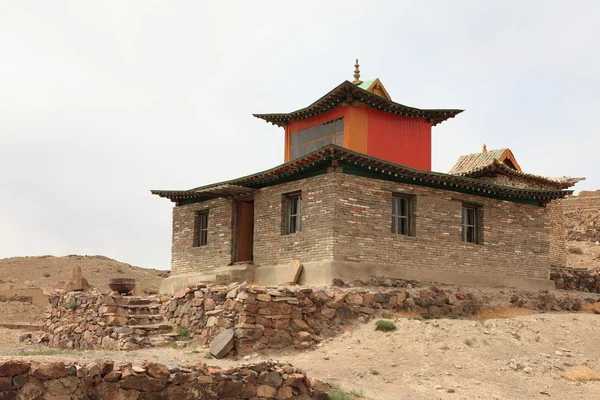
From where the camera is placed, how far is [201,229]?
2698cm

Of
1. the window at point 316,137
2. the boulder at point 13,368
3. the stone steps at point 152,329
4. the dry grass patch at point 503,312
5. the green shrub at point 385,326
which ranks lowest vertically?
the stone steps at point 152,329

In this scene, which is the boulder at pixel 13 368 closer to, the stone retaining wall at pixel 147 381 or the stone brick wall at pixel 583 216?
the stone retaining wall at pixel 147 381

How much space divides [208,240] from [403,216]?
7533 millimetres

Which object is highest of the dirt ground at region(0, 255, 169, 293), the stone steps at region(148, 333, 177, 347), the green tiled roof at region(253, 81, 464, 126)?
the green tiled roof at region(253, 81, 464, 126)

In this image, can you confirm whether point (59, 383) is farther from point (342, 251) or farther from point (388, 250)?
point (388, 250)

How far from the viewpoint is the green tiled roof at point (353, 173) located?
21.4 meters

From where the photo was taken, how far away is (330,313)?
63.6 ft

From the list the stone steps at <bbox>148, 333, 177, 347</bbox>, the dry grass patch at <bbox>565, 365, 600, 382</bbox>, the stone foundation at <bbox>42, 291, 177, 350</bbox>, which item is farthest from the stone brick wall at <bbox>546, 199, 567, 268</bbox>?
the stone steps at <bbox>148, 333, 177, 347</bbox>

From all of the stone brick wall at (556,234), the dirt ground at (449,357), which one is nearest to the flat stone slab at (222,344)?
the dirt ground at (449,357)

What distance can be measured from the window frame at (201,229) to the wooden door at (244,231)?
1.94 m

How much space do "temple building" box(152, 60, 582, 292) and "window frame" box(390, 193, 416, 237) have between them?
3 centimetres

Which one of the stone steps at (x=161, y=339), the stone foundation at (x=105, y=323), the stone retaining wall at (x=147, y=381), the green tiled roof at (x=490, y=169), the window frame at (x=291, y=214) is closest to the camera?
the stone retaining wall at (x=147, y=381)

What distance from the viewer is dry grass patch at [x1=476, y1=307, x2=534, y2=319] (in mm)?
22422

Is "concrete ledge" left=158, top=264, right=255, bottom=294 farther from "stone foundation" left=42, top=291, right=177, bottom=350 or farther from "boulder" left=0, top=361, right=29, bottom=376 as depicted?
"boulder" left=0, top=361, right=29, bottom=376
